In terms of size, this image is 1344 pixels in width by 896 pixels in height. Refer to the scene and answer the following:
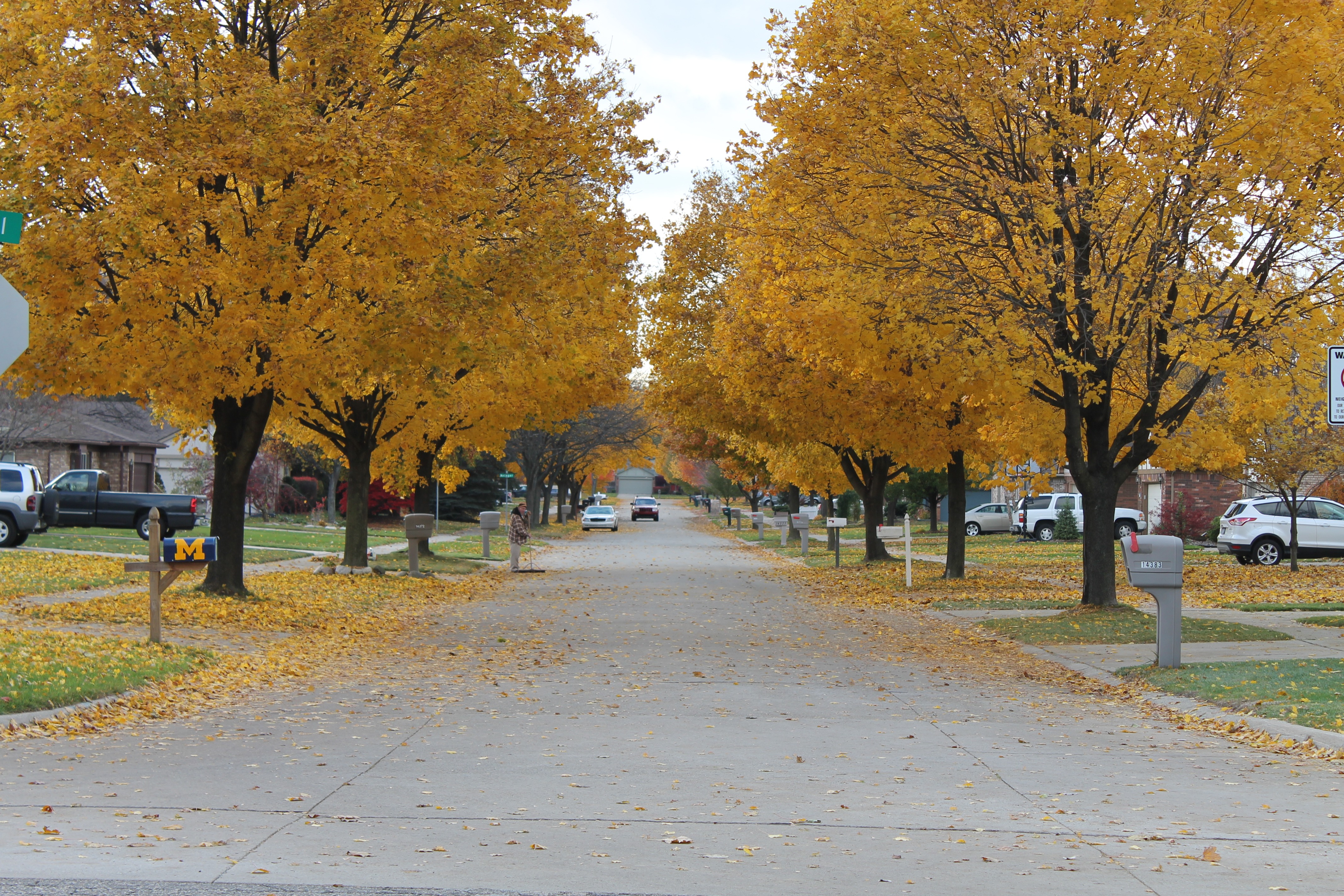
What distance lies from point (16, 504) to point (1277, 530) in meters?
28.5

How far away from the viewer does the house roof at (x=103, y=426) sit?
4731 cm

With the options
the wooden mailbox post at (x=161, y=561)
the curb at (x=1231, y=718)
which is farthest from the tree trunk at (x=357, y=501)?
the curb at (x=1231, y=718)

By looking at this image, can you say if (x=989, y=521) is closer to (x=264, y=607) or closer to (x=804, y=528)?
(x=804, y=528)

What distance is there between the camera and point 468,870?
5.88m

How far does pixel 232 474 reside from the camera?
1906cm

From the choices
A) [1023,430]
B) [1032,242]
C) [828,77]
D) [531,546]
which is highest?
[828,77]

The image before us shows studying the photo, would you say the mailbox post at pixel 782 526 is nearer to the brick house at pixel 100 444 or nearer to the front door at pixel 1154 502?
the front door at pixel 1154 502

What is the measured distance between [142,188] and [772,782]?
35.2 feet

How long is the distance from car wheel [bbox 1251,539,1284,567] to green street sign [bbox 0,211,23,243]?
28666 mm


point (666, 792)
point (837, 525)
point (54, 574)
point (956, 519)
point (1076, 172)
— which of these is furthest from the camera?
point (837, 525)

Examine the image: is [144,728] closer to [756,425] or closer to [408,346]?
[408,346]

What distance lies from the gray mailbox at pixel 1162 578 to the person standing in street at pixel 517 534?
63.5 ft

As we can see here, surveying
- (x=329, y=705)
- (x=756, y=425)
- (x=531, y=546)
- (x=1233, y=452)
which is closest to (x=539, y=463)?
(x=531, y=546)

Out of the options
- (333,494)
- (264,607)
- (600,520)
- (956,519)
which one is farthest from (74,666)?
(600,520)
